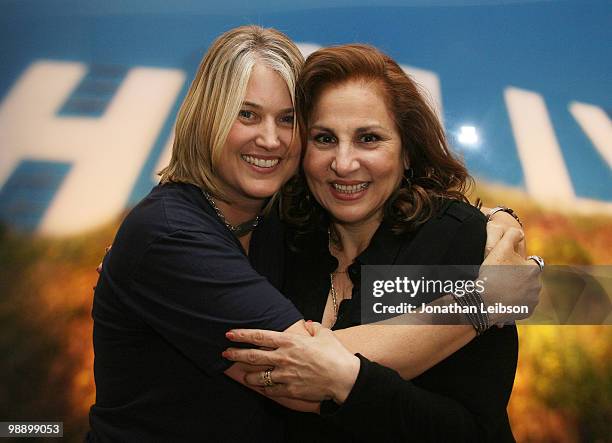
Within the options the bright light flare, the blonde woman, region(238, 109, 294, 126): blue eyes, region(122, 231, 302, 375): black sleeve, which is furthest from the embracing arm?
the bright light flare

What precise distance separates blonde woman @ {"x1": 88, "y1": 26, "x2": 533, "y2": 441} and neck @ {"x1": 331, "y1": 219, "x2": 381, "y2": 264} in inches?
7.0

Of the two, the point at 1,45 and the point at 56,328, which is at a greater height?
the point at 1,45

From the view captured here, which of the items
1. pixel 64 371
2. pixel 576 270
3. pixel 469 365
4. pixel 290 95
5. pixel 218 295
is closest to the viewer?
pixel 218 295

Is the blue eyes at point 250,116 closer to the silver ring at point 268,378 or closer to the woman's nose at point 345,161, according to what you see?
the woman's nose at point 345,161

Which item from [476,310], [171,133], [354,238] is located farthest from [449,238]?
[171,133]

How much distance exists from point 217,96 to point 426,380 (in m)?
0.79

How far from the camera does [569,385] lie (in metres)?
2.36

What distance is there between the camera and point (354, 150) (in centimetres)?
159

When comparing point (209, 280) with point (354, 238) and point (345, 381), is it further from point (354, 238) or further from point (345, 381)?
point (354, 238)

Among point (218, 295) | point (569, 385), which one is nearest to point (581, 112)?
point (569, 385)

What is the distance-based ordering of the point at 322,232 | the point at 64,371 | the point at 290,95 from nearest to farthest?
the point at 290,95 < the point at 322,232 < the point at 64,371

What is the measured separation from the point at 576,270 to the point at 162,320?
1.51 m

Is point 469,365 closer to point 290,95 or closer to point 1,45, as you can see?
point 290,95

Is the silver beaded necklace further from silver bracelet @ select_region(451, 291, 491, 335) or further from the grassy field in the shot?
the grassy field
